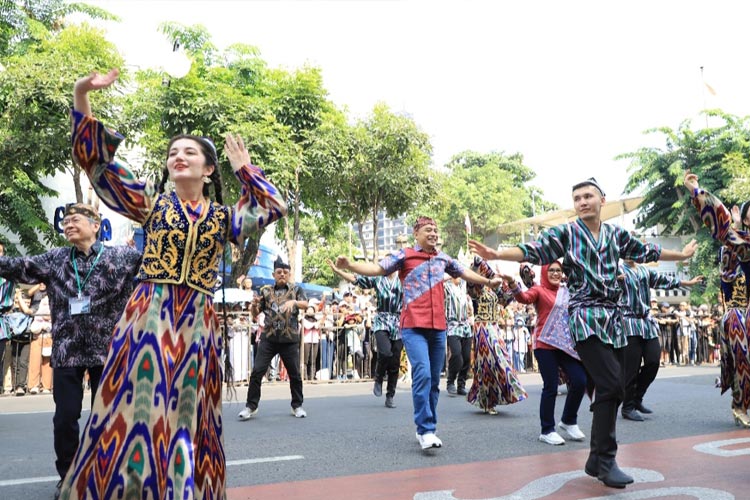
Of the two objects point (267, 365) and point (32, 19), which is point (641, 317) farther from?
point (32, 19)

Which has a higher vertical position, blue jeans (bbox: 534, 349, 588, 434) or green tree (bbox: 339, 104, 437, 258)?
green tree (bbox: 339, 104, 437, 258)

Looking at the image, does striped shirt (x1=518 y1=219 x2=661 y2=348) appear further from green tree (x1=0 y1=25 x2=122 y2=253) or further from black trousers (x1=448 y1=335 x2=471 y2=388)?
green tree (x1=0 y1=25 x2=122 y2=253)

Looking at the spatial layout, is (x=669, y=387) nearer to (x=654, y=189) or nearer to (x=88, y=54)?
(x=88, y=54)

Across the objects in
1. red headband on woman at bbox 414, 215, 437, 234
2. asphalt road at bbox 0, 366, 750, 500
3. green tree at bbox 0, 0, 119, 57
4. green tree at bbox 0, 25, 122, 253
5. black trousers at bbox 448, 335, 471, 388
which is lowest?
asphalt road at bbox 0, 366, 750, 500

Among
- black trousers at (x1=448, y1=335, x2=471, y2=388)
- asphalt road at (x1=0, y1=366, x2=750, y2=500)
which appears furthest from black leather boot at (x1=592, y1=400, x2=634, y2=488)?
black trousers at (x1=448, y1=335, x2=471, y2=388)

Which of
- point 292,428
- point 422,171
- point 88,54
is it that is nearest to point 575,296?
point 292,428

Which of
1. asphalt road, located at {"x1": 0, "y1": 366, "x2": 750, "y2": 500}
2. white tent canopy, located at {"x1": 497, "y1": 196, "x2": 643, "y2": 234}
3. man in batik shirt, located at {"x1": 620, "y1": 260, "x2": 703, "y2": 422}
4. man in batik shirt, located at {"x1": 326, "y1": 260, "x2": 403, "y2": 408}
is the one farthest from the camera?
white tent canopy, located at {"x1": 497, "y1": 196, "x2": 643, "y2": 234}

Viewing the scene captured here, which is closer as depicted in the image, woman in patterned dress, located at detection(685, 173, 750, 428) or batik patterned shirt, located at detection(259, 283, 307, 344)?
woman in patterned dress, located at detection(685, 173, 750, 428)

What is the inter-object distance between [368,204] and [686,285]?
1881 cm

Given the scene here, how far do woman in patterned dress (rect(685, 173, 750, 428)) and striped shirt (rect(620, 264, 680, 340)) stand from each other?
0.78 m

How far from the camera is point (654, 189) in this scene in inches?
1550

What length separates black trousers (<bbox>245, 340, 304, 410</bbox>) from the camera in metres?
8.91

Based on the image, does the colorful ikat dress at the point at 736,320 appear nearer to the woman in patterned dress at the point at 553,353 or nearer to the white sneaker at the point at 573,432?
the woman in patterned dress at the point at 553,353

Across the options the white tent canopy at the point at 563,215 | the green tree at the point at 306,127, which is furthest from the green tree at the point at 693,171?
the green tree at the point at 306,127
